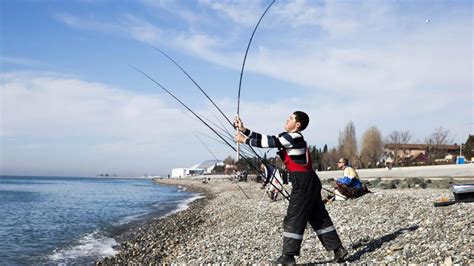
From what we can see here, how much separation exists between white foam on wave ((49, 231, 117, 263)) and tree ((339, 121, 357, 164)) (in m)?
72.8

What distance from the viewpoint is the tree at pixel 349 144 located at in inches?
3371

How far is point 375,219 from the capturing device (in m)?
9.23

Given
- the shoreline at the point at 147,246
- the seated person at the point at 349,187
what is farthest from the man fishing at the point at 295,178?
the seated person at the point at 349,187

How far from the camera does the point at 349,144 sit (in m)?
87.2

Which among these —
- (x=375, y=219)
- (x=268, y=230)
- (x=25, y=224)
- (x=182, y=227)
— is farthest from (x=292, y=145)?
(x=25, y=224)

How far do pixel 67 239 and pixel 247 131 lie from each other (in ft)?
43.3

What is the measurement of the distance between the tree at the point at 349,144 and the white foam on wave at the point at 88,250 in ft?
239

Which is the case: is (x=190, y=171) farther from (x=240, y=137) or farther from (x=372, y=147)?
(x=240, y=137)

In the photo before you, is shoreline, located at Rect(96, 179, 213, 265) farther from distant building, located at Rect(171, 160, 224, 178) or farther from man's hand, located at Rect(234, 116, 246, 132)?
distant building, located at Rect(171, 160, 224, 178)

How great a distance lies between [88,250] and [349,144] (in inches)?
3067

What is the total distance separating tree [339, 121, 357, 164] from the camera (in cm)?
8562

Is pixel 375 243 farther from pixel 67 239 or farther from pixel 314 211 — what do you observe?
pixel 67 239

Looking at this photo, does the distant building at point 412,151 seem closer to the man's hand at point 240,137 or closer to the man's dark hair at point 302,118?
the man's dark hair at point 302,118

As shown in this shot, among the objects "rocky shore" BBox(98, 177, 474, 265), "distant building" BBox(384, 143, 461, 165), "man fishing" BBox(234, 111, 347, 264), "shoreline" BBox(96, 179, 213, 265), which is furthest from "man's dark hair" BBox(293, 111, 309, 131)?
"distant building" BBox(384, 143, 461, 165)
